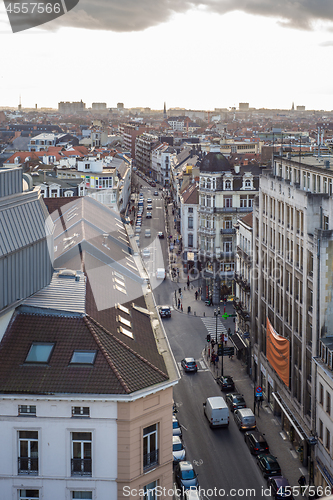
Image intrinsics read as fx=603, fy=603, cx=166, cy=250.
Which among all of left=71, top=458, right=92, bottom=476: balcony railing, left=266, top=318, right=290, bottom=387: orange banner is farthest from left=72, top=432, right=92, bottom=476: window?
left=266, top=318, right=290, bottom=387: orange banner

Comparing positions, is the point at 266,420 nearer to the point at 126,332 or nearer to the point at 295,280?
the point at 295,280

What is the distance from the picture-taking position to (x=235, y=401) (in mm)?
45938

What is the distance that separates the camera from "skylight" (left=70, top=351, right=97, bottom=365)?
2423cm

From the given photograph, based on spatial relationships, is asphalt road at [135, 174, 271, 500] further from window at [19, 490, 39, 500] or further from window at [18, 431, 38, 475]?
window at [18, 431, 38, 475]

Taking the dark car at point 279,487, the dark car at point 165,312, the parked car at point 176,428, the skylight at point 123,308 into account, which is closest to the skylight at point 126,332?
the skylight at point 123,308

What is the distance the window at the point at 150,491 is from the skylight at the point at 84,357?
5522 mm

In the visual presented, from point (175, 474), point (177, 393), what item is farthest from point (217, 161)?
point (175, 474)

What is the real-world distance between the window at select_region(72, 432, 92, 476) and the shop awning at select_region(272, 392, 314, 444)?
663 inches

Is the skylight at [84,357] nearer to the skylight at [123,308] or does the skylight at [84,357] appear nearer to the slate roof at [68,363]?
the slate roof at [68,363]

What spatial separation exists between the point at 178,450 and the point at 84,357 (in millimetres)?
16685

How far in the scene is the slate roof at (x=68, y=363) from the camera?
23.4 metres

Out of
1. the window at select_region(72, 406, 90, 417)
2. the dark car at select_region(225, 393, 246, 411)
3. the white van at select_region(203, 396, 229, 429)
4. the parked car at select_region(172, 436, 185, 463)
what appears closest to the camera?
the window at select_region(72, 406, 90, 417)

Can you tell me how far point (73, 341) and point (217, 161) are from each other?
59.8 meters

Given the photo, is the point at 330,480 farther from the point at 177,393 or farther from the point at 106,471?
the point at 177,393
